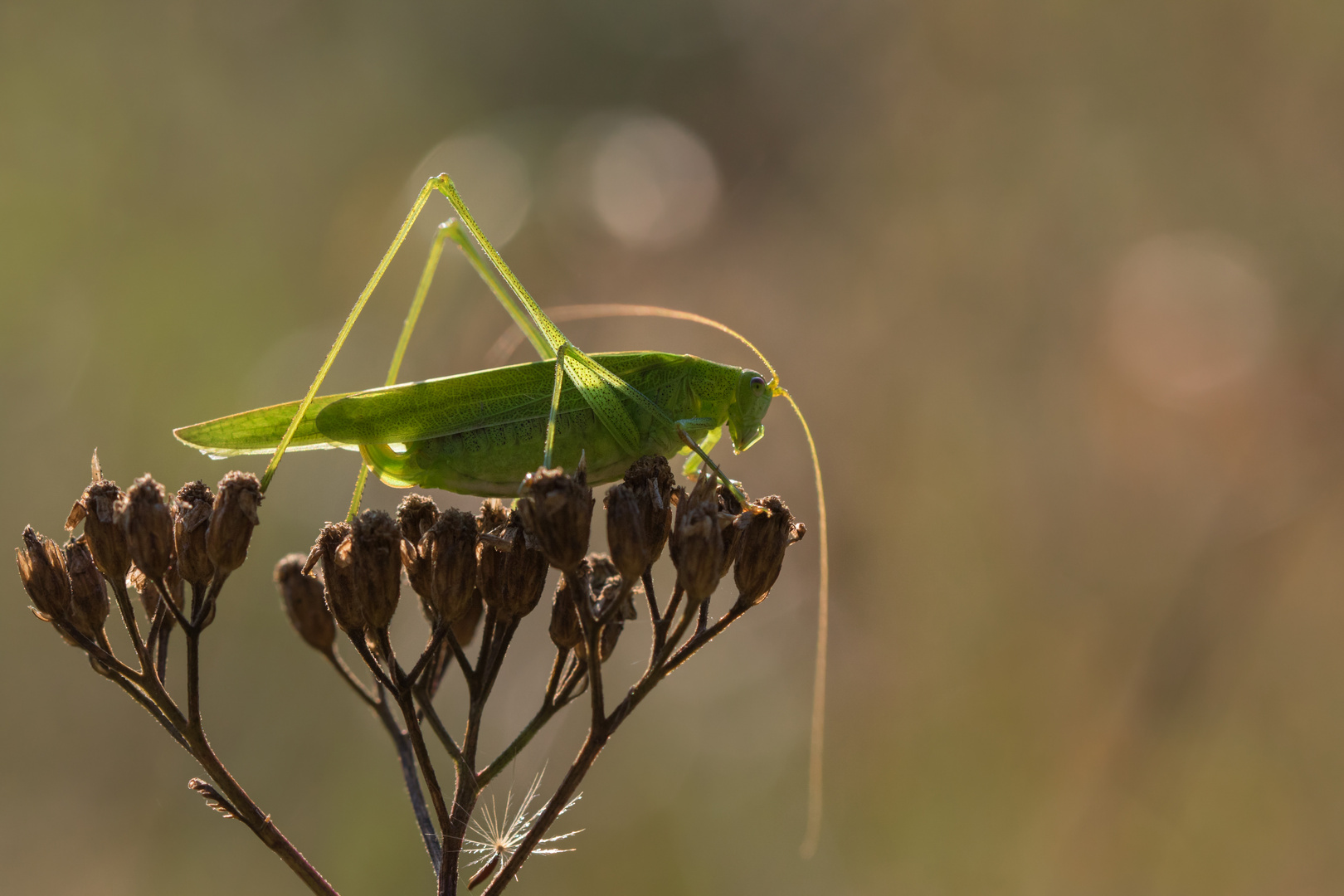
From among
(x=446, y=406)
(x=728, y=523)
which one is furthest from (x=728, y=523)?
(x=446, y=406)

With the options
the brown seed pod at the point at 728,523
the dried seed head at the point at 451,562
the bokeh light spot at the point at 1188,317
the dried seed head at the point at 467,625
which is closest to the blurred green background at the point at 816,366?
the bokeh light spot at the point at 1188,317

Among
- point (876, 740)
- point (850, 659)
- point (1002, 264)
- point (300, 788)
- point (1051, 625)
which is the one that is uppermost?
point (1002, 264)

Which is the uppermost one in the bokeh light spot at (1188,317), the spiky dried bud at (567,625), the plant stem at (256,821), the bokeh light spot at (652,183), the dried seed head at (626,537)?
the bokeh light spot at (652,183)

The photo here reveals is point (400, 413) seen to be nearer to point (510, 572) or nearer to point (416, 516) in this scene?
point (416, 516)

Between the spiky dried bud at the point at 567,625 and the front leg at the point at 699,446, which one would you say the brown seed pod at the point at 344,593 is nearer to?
the spiky dried bud at the point at 567,625

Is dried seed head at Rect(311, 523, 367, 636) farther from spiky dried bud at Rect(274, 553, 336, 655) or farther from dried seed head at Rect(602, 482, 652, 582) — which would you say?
dried seed head at Rect(602, 482, 652, 582)

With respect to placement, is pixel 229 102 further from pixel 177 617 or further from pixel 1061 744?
pixel 1061 744


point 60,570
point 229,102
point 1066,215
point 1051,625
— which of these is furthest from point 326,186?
point 1051,625

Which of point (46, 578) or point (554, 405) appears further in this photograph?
point (554, 405)
